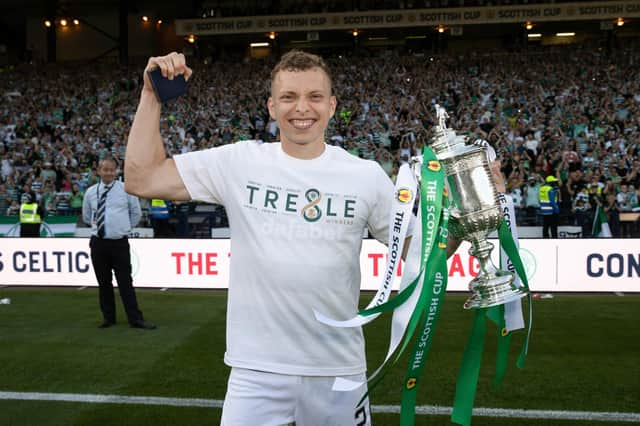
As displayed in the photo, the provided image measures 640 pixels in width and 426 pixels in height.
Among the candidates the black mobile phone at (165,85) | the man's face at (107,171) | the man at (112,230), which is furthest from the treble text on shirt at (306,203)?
the man's face at (107,171)

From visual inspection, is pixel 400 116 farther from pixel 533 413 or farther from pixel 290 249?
pixel 290 249

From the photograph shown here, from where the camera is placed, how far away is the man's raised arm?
2.21 meters

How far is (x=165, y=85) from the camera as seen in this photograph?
2.22m

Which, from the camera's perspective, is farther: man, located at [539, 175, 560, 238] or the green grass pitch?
man, located at [539, 175, 560, 238]

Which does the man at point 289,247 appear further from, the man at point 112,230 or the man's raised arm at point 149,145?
the man at point 112,230

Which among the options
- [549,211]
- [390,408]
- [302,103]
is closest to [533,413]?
[390,408]

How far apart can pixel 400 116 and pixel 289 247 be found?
18808 mm

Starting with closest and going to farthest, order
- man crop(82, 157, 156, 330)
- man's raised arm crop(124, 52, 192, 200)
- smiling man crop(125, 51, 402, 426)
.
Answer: man's raised arm crop(124, 52, 192, 200) → smiling man crop(125, 51, 402, 426) → man crop(82, 157, 156, 330)

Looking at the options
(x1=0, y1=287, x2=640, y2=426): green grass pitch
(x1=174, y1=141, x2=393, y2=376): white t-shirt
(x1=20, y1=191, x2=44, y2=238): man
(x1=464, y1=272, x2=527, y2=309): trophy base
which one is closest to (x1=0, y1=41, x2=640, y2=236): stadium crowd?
(x1=20, y1=191, x2=44, y2=238): man

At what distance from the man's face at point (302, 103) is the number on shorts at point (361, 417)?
1.01 meters

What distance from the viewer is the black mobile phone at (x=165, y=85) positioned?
221 centimetres

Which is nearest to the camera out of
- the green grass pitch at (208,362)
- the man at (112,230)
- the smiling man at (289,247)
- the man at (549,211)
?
the smiling man at (289,247)

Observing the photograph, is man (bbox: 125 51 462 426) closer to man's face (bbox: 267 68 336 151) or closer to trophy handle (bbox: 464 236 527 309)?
man's face (bbox: 267 68 336 151)

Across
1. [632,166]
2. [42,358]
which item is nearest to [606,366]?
[42,358]
